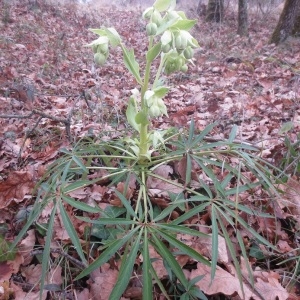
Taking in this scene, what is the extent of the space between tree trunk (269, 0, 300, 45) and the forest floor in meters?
0.19

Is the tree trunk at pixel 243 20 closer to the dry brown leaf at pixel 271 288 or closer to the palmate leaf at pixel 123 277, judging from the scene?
the dry brown leaf at pixel 271 288

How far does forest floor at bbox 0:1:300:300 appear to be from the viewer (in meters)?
1.28

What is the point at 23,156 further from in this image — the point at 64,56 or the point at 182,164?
the point at 64,56

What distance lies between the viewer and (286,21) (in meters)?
5.48

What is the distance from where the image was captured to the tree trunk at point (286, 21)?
538 cm

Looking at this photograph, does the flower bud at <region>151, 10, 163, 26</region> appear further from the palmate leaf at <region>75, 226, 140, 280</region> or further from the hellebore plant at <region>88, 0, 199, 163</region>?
the palmate leaf at <region>75, 226, 140, 280</region>

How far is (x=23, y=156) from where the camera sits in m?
1.84

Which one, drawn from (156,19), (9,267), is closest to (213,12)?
(156,19)

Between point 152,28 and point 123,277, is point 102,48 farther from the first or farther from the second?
point 123,277

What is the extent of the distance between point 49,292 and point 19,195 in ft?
1.78

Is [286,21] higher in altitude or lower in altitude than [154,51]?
higher

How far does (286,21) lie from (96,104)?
453 centimetres

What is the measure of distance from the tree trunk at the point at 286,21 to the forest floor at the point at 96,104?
191mm

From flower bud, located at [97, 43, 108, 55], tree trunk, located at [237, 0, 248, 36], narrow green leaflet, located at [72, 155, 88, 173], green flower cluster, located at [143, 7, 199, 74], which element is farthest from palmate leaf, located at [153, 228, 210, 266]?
tree trunk, located at [237, 0, 248, 36]
